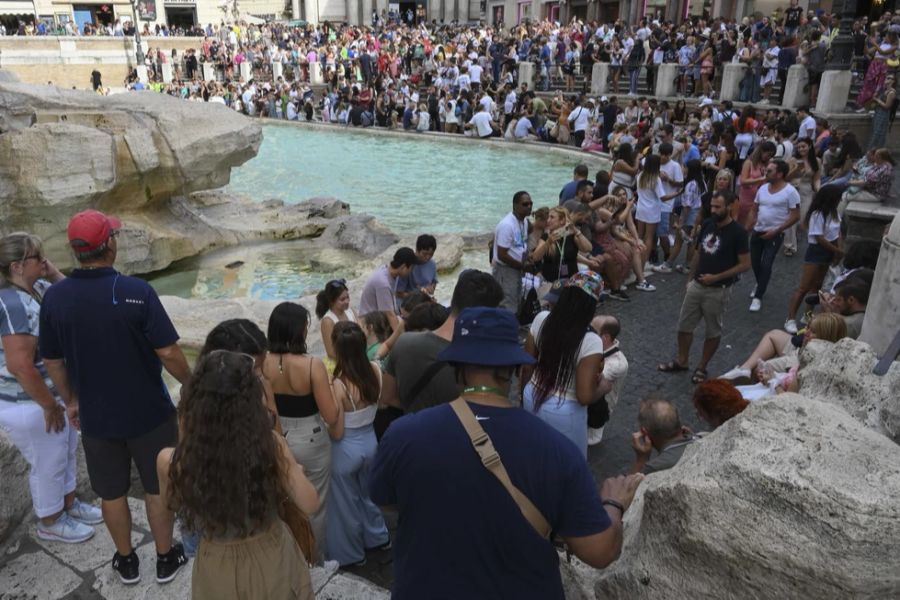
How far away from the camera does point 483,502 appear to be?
1879 millimetres

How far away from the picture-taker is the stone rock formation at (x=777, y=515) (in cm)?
178

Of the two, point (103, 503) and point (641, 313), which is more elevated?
point (103, 503)

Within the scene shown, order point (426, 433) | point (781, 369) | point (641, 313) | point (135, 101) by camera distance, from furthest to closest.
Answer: point (135, 101) < point (641, 313) < point (781, 369) < point (426, 433)

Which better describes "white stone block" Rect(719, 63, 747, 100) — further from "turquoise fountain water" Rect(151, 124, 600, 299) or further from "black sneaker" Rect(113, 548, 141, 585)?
"black sneaker" Rect(113, 548, 141, 585)

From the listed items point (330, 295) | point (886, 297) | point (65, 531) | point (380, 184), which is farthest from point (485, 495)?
point (380, 184)

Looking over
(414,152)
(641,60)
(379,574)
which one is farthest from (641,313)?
(641,60)

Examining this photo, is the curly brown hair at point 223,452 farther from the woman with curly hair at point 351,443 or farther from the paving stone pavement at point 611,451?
the woman with curly hair at point 351,443

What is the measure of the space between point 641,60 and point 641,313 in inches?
698

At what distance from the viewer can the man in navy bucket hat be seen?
1883 millimetres

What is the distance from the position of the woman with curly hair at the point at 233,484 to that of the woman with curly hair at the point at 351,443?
1.09 meters

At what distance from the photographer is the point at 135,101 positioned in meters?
9.84

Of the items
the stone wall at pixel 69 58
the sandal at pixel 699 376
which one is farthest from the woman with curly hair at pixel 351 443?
the stone wall at pixel 69 58

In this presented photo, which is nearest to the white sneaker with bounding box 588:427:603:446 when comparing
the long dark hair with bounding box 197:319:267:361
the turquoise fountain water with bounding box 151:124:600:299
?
the long dark hair with bounding box 197:319:267:361

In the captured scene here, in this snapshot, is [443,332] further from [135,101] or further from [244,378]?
[135,101]
